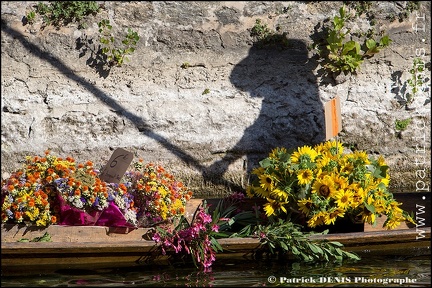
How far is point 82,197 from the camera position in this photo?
5.05 meters

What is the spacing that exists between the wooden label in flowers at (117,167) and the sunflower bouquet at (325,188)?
3.03 feet

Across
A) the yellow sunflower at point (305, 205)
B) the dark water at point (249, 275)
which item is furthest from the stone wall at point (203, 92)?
the dark water at point (249, 275)

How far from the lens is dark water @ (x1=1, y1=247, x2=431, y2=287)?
14.5ft

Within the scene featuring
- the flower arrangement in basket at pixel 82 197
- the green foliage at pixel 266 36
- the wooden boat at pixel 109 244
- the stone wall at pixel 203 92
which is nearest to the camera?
the wooden boat at pixel 109 244

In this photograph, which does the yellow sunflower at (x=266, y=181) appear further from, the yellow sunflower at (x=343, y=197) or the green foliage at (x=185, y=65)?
the green foliage at (x=185, y=65)

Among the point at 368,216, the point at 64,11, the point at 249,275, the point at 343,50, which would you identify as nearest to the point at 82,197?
the point at 249,275

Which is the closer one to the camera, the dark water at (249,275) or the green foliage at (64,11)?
the dark water at (249,275)

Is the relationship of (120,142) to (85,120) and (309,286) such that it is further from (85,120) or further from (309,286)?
(309,286)

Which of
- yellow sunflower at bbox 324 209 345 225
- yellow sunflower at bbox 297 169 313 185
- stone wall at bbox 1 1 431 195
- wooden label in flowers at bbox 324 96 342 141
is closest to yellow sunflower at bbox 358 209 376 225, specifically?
yellow sunflower at bbox 324 209 345 225

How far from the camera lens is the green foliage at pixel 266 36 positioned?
7242 millimetres

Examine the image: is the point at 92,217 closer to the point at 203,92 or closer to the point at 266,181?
the point at 266,181

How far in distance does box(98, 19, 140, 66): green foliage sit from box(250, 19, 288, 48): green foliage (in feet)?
3.54

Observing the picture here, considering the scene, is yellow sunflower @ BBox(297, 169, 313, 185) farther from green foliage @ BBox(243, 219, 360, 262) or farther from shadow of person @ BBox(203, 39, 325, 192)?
shadow of person @ BBox(203, 39, 325, 192)

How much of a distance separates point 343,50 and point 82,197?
122 inches
